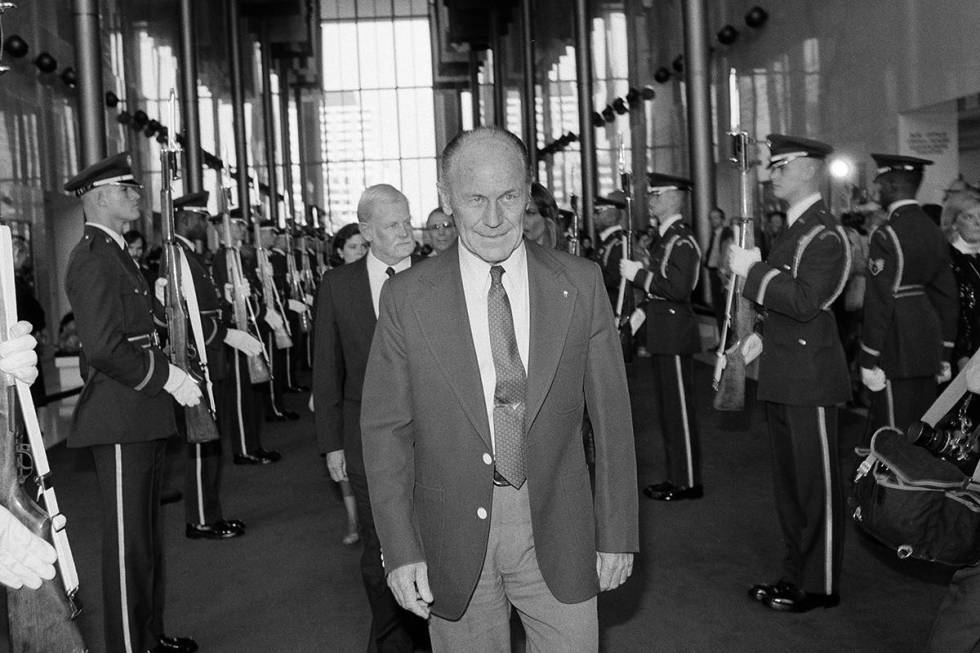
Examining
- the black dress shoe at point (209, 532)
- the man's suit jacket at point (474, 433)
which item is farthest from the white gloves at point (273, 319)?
the man's suit jacket at point (474, 433)

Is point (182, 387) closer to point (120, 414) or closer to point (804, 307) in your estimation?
point (120, 414)

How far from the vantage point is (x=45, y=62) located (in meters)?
12.1

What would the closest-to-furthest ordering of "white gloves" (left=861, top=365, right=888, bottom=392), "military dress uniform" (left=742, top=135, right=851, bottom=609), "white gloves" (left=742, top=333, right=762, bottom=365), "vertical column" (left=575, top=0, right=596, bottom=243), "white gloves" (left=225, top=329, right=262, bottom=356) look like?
"military dress uniform" (left=742, top=135, right=851, bottom=609) < "white gloves" (left=742, top=333, right=762, bottom=365) < "white gloves" (left=861, top=365, right=888, bottom=392) < "white gloves" (left=225, top=329, right=262, bottom=356) < "vertical column" (left=575, top=0, right=596, bottom=243)

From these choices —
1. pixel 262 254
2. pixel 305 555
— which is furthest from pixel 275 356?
pixel 305 555

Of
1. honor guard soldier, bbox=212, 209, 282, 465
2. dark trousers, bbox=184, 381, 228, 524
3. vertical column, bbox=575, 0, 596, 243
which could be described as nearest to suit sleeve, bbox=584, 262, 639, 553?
dark trousers, bbox=184, 381, 228, 524

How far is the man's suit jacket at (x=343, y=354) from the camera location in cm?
→ 395

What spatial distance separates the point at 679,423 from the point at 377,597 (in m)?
3.16

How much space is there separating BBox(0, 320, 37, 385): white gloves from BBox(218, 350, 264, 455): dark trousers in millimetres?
5515

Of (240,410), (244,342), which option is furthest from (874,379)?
(240,410)

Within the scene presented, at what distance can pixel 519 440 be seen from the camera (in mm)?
2531

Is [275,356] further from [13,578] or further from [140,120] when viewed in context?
[13,578]

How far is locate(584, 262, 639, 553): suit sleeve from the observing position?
2.58m

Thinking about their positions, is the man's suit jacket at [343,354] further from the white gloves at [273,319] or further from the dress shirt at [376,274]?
the white gloves at [273,319]

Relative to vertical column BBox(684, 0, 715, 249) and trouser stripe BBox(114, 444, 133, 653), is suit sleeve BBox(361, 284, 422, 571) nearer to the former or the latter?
trouser stripe BBox(114, 444, 133, 653)
